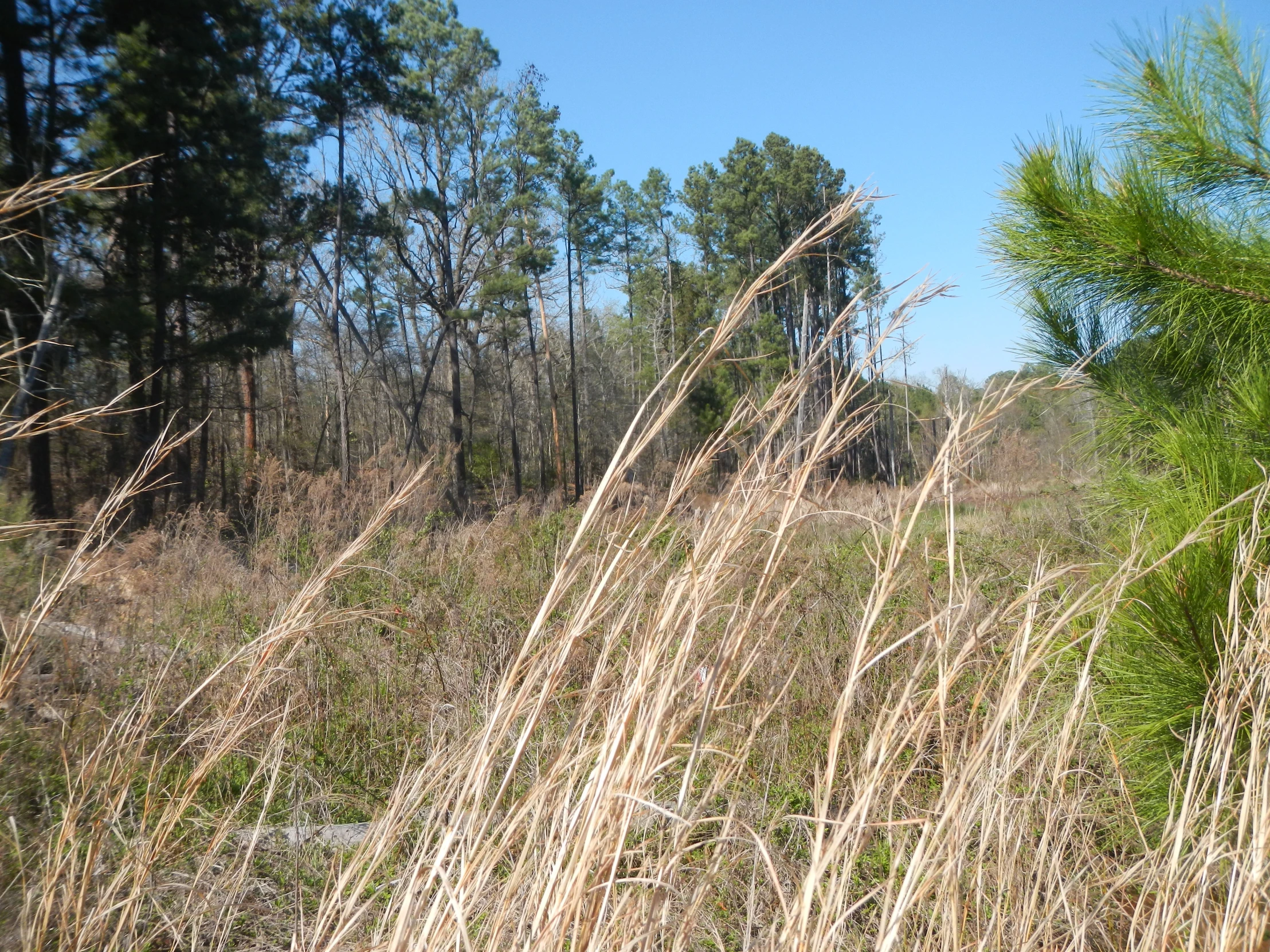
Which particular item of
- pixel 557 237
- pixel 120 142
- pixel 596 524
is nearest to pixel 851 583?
pixel 596 524

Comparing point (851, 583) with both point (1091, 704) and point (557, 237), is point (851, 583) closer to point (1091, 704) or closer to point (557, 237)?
point (1091, 704)

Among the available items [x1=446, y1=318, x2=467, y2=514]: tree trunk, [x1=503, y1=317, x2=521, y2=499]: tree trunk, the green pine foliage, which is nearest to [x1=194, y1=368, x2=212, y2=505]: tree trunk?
[x1=446, y1=318, x2=467, y2=514]: tree trunk

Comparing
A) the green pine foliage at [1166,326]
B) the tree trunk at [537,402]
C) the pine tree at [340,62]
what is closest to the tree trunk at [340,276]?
the pine tree at [340,62]

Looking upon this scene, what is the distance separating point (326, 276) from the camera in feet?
70.0

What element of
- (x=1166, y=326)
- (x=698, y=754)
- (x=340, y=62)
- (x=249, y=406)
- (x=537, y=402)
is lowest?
(x=698, y=754)

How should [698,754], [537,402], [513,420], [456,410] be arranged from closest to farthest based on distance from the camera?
[698,754]
[456,410]
[513,420]
[537,402]

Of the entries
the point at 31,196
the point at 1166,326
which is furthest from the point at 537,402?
the point at 31,196

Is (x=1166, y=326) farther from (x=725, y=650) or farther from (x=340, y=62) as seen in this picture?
(x=340, y=62)

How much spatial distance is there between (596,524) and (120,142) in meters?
11.6

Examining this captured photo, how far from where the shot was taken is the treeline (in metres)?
9.26

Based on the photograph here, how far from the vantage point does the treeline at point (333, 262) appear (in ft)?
30.4

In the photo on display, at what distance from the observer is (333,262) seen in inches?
746

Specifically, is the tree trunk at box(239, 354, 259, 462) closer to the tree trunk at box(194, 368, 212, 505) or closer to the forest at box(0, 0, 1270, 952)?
the tree trunk at box(194, 368, 212, 505)

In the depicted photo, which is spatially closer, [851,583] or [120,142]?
[851,583]
